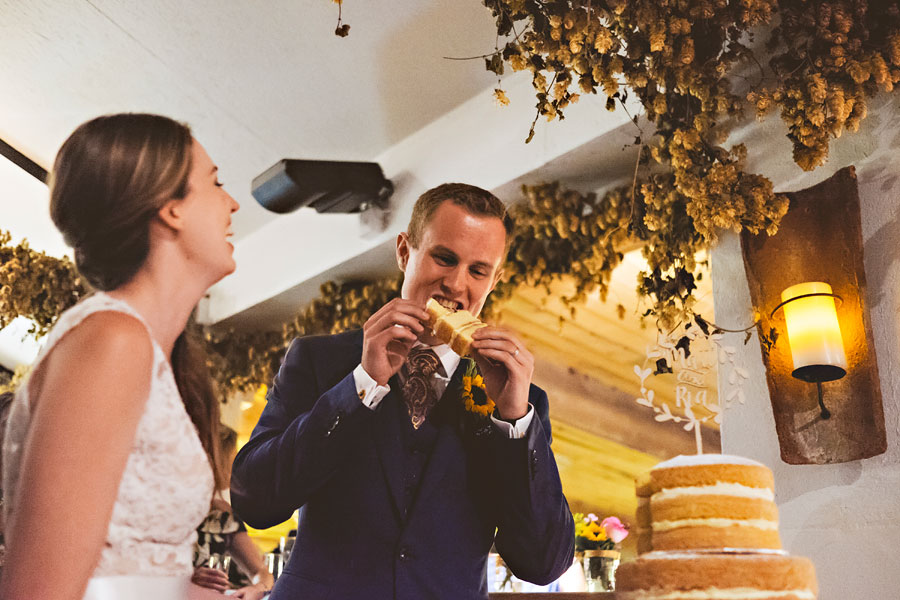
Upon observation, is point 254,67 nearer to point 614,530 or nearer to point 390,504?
point 614,530

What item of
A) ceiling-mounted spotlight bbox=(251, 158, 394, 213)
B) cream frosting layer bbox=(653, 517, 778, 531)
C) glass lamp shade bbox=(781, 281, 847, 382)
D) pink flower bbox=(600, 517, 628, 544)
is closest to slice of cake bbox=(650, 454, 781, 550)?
cream frosting layer bbox=(653, 517, 778, 531)

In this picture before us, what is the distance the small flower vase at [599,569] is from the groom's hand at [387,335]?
2036 mm

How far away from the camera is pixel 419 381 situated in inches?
71.8

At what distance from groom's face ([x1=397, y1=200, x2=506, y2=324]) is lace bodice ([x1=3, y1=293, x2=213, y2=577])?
0.88m

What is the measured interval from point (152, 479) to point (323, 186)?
11.8 feet

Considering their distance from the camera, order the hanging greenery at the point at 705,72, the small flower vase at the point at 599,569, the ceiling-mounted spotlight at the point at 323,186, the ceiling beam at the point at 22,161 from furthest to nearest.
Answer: the ceiling beam at the point at 22,161
the ceiling-mounted spotlight at the point at 323,186
the small flower vase at the point at 599,569
the hanging greenery at the point at 705,72

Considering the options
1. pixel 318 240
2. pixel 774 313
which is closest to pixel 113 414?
pixel 774 313

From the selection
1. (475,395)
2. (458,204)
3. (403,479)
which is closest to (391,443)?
(403,479)

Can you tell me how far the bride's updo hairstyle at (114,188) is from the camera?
103 cm

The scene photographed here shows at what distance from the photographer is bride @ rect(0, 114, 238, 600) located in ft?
2.79

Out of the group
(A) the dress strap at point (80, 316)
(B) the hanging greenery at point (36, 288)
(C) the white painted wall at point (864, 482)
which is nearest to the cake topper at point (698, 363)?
(C) the white painted wall at point (864, 482)

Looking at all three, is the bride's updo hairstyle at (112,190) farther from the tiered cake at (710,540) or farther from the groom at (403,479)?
the tiered cake at (710,540)

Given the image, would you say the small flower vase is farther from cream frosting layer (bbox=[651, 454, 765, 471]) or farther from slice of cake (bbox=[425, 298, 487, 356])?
cream frosting layer (bbox=[651, 454, 765, 471])

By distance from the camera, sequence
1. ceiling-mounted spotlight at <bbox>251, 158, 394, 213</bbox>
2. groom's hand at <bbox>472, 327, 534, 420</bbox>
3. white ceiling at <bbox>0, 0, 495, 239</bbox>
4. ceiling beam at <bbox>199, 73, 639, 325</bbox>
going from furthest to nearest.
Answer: ceiling-mounted spotlight at <bbox>251, 158, 394, 213</bbox>, white ceiling at <bbox>0, 0, 495, 239</bbox>, ceiling beam at <bbox>199, 73, 639, 325</bbox>, groom's hand at <bbox>472, 327, 534, 420</bbox>
